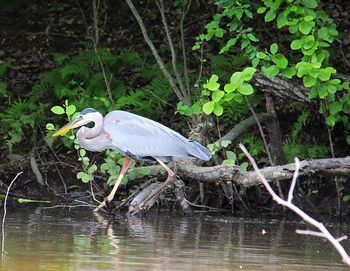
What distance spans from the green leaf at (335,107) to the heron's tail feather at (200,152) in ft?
4.99

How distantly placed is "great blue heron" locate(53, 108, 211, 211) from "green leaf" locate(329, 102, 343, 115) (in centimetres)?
152

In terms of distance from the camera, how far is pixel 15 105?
12.1 metres

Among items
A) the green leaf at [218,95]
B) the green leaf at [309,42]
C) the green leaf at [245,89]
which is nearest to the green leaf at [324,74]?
the green leaf at [309,42]

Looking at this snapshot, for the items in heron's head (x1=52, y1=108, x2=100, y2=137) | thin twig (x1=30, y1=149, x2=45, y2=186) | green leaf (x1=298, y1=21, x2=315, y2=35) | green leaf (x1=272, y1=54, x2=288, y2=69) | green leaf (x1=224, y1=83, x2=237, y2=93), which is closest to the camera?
green leaf (x1=224, y1=83, x2=237, y2=93)

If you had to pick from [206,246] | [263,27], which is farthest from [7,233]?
[263,27]

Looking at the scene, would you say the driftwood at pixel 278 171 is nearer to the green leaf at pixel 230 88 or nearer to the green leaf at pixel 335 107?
the green leaf at pixel 230 88

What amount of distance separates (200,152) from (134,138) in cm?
85

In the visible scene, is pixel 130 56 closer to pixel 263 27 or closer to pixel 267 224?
pixel 263 27

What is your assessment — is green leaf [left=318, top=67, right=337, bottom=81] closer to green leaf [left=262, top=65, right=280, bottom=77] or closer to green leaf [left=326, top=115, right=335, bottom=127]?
green leaf [left=262, top=65, right=280, bottom=77]

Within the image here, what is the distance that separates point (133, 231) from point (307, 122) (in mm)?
3530

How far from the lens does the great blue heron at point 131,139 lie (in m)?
8.87

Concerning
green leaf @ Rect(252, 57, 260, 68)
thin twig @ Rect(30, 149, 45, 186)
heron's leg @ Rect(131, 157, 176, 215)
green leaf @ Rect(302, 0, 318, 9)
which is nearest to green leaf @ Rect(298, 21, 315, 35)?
green leaf @ Rect(302, 0, 318, 9)

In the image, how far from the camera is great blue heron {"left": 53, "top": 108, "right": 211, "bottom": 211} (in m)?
8.87

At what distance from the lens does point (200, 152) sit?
8633 millimetres
